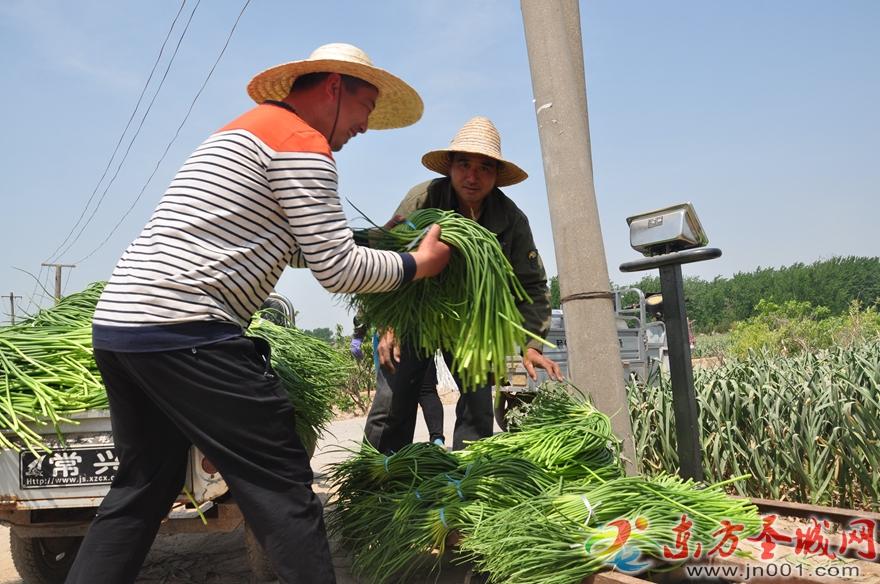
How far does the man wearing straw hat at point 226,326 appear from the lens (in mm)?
1731

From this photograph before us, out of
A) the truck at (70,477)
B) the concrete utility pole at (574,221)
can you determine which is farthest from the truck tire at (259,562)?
the concrete utility pole at (574,221)

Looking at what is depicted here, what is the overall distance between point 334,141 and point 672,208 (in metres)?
A: 1.32

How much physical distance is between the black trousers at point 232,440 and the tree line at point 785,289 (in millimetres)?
46289

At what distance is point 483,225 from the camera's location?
10.9 feet

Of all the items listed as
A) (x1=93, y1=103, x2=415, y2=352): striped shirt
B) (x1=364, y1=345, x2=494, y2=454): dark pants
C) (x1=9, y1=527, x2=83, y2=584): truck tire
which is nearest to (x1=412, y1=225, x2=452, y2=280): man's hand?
(x1=93, y1=103, x2=415, y2=352): striped shirt

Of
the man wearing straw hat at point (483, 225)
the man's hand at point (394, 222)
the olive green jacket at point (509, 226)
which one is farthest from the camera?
the olive green jacket at point (509, 226)

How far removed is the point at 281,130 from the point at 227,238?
0.33 m

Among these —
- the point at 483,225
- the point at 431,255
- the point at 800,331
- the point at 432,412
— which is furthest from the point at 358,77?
the point at 800,331

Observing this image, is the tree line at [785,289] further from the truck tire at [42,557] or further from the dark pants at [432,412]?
the truck tire at [42,557]

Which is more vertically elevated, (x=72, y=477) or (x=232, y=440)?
(x=232, y=440)

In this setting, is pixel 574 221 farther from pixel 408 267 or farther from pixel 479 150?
pixel 408 267

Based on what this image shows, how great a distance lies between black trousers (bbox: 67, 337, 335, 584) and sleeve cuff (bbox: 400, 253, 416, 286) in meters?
0.49

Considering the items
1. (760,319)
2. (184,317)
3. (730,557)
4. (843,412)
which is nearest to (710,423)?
(843,412)

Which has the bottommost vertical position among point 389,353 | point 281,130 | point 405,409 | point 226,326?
point 405,409
